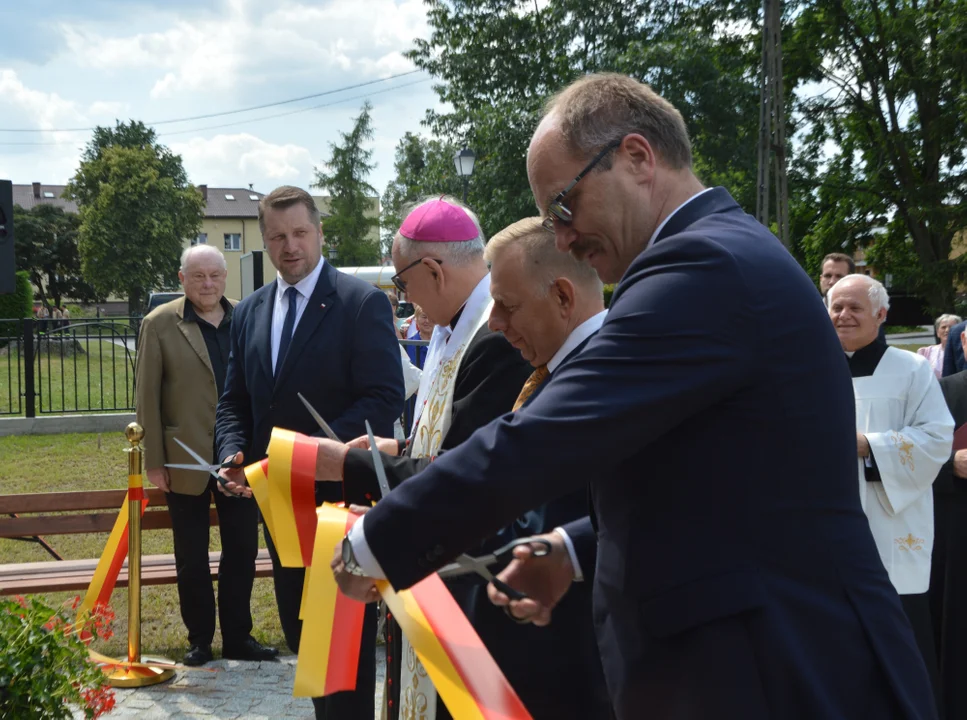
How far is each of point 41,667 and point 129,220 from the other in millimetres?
52076

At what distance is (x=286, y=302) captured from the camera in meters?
4.21

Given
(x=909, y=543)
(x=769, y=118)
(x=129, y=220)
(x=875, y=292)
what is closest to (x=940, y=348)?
(x=875, y=292)

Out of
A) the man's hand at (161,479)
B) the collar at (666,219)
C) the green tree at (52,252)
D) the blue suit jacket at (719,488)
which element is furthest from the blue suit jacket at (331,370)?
the green tree at (52,252)

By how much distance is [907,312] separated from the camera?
27766 mm

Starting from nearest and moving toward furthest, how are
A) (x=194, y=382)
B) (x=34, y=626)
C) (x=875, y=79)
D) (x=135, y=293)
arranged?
(x=34, y=626)
(x=194, y=382)
(x=875, y=79)
(x=135, y=293)

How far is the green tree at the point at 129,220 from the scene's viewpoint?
5091 cm

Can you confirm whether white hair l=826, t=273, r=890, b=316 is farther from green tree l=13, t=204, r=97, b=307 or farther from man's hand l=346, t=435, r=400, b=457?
green tree l=13, t=204, r=97, b=307

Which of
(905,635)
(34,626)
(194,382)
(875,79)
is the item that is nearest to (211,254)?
(194,382)

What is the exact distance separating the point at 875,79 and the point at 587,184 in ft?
73.4

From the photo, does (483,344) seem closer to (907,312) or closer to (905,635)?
(905,635)

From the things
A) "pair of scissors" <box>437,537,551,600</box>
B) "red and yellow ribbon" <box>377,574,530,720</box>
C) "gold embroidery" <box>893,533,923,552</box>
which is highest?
"pair of scissors" <box>437,537,551,600</box>

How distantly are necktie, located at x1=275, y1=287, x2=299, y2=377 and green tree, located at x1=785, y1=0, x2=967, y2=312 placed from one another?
62.7ft

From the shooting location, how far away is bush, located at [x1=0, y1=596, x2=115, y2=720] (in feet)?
10.2

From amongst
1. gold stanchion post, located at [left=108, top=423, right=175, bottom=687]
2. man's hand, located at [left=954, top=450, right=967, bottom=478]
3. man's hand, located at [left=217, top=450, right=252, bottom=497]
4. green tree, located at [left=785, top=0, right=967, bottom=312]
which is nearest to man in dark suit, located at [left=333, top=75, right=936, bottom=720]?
man's hand, located at [left=217, top=450, right=252, bottom=497]
